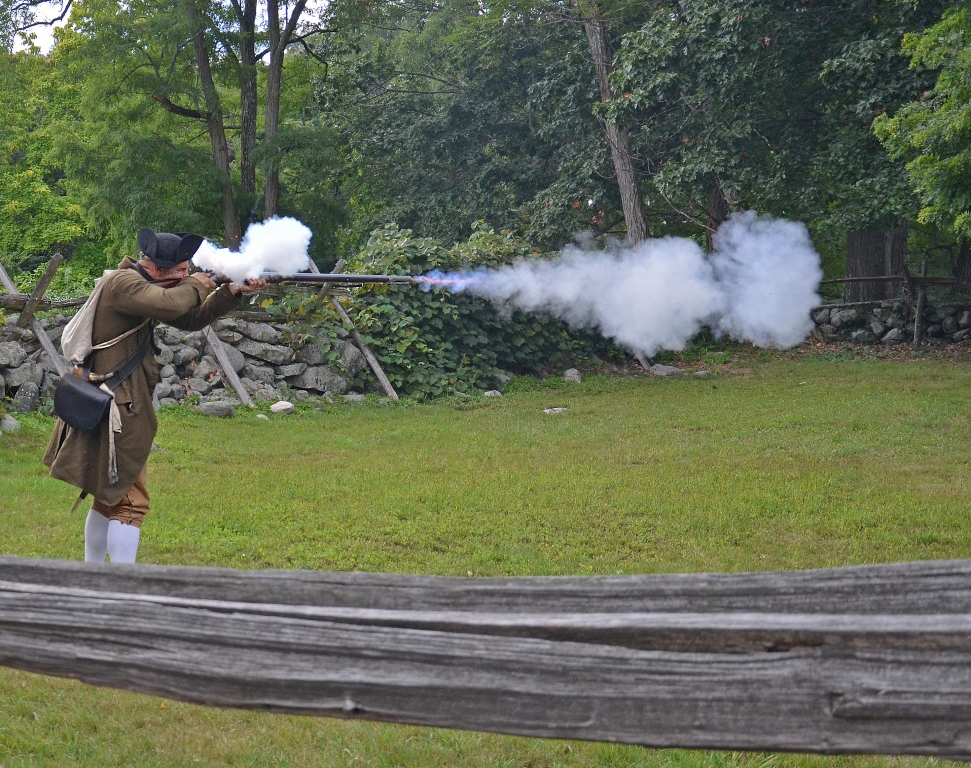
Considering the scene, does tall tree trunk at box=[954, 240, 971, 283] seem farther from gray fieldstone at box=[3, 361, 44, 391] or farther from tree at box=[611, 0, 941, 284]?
gray fieldstone at box=[3, 361, 44, 391]

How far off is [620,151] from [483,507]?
14911 millimetres

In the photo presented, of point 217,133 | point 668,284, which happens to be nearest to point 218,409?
point 668,284

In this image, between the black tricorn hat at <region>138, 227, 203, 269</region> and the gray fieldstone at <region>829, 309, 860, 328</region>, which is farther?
the gray fieldstone at <region>829, 309, 860, 328</region>

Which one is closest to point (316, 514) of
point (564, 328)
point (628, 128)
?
point (564, 328)

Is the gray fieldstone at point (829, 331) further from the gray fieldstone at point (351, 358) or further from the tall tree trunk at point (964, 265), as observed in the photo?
the gray fieldstone at point (351, 358)

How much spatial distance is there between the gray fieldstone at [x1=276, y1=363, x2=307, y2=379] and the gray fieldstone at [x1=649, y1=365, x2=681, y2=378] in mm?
6692

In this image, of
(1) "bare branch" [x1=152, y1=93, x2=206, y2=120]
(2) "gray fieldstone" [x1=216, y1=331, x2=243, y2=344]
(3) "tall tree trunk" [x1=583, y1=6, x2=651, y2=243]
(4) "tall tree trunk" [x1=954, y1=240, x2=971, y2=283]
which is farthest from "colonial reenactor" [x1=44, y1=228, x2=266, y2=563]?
(1) "bare branch" [x1=152, y1=93, x2=206, y2=120]

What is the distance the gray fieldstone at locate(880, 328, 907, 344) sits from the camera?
21000 millimetres

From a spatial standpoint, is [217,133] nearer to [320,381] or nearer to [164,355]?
[320,381]

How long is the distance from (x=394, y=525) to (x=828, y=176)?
14148 mm

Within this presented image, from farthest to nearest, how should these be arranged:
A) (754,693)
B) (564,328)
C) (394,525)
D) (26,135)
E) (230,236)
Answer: (26,135)
(230,236)
(564,328)
(394,525)
(754,693)

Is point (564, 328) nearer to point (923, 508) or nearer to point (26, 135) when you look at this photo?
point (923, 508)

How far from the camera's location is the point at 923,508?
8.47 metres

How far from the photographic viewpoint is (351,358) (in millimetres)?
16297
